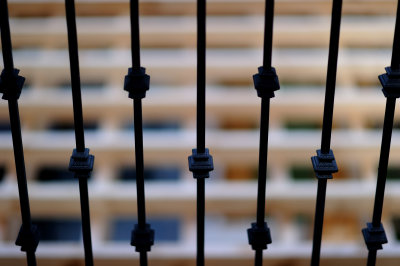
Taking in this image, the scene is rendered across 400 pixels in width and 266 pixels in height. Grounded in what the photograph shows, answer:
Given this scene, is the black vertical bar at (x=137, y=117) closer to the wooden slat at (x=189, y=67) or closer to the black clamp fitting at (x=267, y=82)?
the black clamp fitting at (x=267, y=82)

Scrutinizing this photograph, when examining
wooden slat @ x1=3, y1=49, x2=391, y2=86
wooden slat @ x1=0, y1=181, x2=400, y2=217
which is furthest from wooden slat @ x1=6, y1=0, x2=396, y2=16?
wooden slat @ x1=0, y1=181, x2=400, y2=217

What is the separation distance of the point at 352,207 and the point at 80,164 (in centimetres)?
134

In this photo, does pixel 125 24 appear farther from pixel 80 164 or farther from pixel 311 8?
pixel 80 164

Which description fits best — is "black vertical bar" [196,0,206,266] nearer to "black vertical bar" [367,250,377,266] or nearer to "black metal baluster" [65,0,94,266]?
"black metal baluster" [65,0,94,266]

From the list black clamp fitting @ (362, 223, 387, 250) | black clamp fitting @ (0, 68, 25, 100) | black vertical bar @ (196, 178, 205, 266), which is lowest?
black clamp fitting @ (362, 223, 387, 250)

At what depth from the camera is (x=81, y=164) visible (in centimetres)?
111

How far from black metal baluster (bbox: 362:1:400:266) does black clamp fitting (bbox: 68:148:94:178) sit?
1.78 feet

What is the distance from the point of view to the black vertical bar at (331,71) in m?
1.04

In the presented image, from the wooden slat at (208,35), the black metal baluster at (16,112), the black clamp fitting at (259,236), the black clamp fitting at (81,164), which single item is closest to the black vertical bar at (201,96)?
the black clamp fitting at (259,236)

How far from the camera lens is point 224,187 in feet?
7.41

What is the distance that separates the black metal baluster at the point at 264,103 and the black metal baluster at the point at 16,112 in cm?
42

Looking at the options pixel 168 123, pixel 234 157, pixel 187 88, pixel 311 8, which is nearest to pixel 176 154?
pixel 234 157

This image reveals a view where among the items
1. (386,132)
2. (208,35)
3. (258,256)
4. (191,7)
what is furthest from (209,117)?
(386,132)

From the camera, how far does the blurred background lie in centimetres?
216
